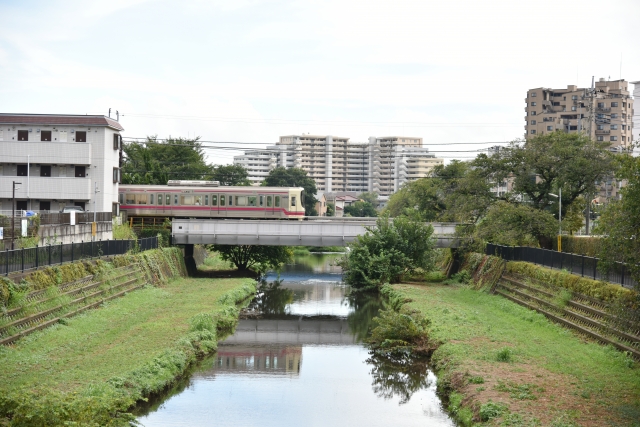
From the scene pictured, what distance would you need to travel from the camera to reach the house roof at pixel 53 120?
45.3 meters

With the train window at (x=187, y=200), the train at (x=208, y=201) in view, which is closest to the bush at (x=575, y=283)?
the train at (x=208, y=201)

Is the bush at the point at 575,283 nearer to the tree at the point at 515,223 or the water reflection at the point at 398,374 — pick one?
the tree at the point at 515,223

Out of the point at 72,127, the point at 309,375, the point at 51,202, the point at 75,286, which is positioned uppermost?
the point at 72,127

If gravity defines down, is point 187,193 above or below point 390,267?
above

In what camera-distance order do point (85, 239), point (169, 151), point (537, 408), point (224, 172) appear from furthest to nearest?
point (224, 172) < point (169, 151) < point (85, 239) < point (537, 408)

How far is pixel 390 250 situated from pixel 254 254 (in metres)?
11.6

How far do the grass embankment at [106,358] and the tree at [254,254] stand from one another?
17758mm

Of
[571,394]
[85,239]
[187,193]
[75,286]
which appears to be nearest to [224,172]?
[187,193]

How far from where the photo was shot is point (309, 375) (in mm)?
22734

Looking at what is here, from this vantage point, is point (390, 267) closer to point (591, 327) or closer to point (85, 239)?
point (85, 239)

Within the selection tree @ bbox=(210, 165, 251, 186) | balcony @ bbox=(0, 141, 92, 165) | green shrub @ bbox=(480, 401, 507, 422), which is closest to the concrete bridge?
balcony @ bbox=(0, 141, 92, 165)

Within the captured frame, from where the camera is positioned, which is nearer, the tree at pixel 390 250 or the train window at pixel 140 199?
the tree at pixel 390 250

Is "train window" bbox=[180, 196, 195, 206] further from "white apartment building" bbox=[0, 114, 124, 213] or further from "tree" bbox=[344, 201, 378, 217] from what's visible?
"tree" bbox=[344, 201, 378, 217]

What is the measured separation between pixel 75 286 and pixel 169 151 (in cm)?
5788
